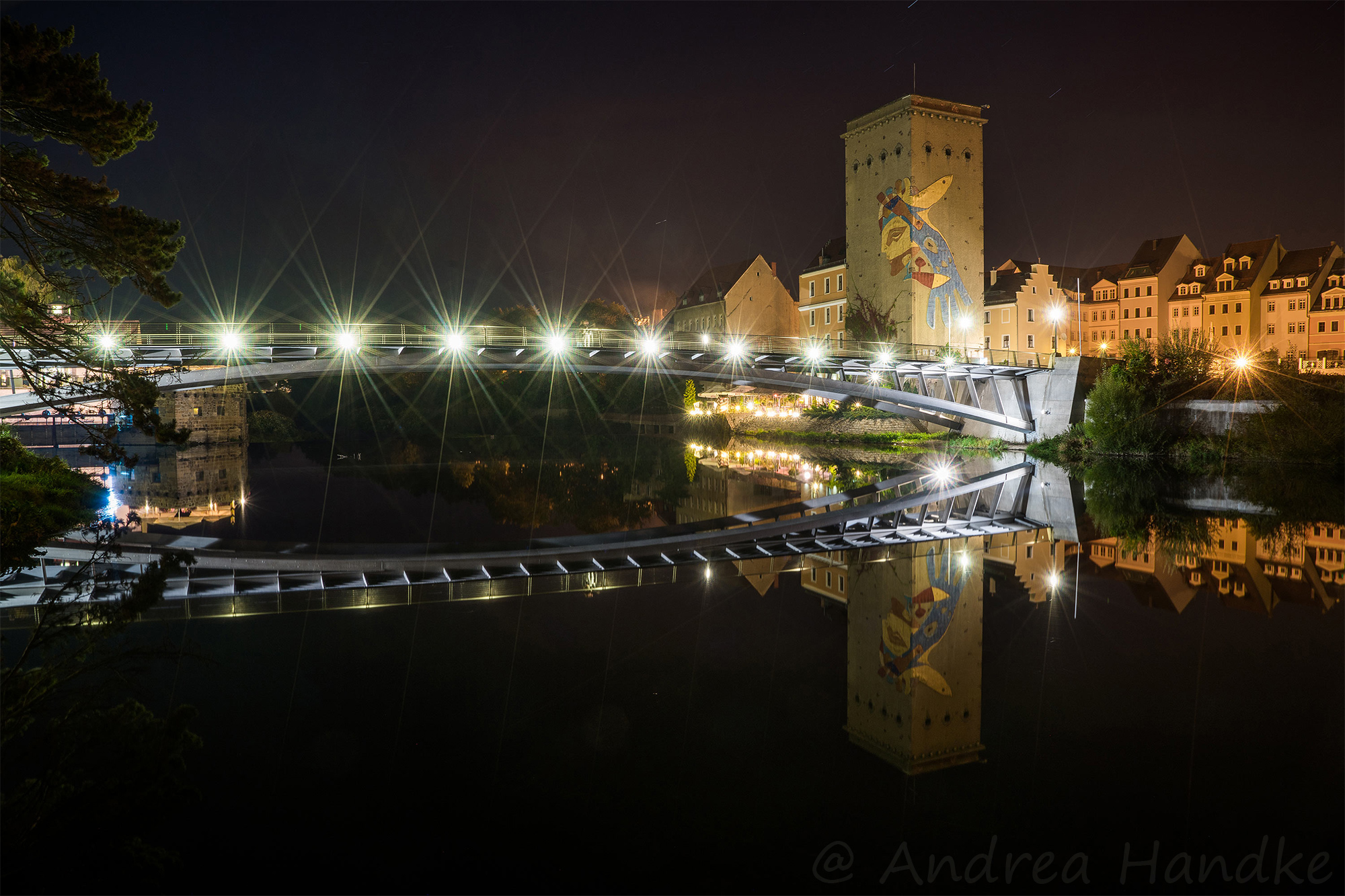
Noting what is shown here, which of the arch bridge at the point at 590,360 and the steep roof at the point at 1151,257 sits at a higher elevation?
the steep roof at the point at 1151,257

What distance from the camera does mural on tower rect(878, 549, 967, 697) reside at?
5570 mm

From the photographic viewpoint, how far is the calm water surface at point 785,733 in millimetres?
3600

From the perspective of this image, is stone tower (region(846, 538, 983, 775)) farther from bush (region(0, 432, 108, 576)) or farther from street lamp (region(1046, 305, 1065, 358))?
street lamp (region(1046, 305, 1065, 358))

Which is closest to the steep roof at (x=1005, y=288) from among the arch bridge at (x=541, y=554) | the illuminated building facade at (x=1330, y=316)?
the illuminated building facade at (x=1330, y=316)

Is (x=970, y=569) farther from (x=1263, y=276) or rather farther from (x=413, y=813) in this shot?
(x=1263, y=276)

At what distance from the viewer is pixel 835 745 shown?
4621mm

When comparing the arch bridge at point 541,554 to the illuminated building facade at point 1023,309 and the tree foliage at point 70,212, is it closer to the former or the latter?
the tree foliage at point 70,212

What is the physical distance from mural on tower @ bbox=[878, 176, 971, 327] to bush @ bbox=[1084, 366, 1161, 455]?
58.4 feet

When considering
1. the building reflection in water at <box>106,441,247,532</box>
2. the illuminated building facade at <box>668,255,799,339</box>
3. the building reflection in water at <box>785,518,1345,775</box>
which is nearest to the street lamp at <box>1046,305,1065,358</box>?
the illuminated building facade at <box>668,255,799,339</box>

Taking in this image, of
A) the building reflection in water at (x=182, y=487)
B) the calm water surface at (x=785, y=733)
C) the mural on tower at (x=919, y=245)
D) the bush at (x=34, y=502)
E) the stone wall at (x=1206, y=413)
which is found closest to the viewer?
the calm water surface at (x=785, y=733)

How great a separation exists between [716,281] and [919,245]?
22706 mm

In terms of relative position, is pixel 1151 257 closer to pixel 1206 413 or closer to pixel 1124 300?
pixel 1124 300

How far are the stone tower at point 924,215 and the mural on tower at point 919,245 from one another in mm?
45

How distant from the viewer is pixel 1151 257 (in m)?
60.9
